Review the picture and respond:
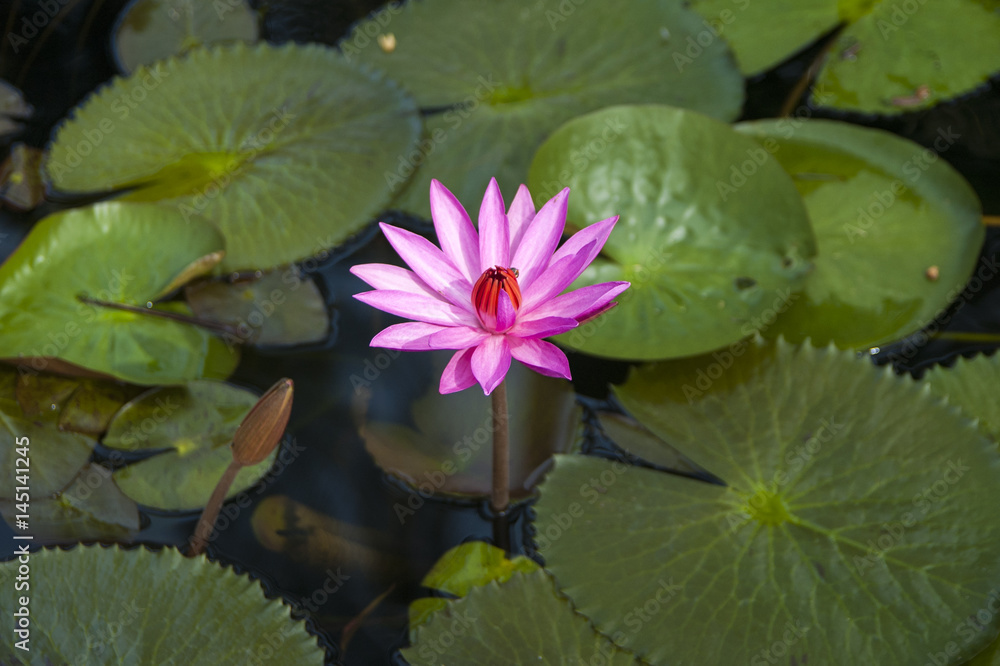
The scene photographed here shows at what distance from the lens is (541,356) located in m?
1.49

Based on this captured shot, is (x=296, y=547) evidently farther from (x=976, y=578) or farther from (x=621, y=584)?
(x=976, y=578)

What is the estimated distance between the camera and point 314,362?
8.58 feet

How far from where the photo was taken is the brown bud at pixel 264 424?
1744 mm

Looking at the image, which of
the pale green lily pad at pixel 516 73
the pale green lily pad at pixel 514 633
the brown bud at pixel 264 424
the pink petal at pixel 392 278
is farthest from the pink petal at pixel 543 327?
the pale green lily pad at pixel 516 73

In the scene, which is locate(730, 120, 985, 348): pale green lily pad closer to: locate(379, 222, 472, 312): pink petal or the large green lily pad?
the large green lily pad

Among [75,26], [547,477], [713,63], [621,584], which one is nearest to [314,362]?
[547,477]

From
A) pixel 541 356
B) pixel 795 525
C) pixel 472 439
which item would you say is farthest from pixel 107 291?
pixel 795 525

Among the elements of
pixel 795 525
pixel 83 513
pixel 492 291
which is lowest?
pixel 83 513

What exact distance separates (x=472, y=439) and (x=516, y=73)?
1.64m

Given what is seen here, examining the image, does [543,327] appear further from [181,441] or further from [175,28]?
[175,28]

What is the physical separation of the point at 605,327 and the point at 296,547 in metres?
1.19

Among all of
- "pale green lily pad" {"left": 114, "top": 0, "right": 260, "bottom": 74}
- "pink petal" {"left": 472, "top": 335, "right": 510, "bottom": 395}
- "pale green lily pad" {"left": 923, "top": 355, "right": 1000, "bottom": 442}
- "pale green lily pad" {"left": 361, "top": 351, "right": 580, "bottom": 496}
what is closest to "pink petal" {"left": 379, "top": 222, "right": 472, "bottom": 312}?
"pink petal" {"left": 472, "top": 335, "right": 510, "bottom": 395}

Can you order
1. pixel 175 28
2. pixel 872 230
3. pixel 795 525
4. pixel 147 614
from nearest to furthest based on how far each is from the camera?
pixel 147 614
pixel 795 525
pixel 872 230
pixel 175 28

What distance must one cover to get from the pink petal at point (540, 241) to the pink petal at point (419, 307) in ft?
0.50
